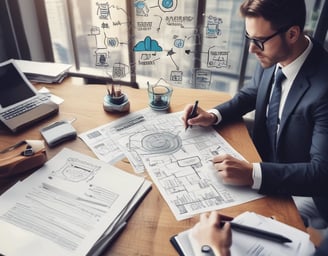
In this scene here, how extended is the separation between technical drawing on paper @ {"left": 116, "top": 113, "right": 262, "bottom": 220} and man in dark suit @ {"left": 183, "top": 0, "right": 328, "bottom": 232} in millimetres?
42

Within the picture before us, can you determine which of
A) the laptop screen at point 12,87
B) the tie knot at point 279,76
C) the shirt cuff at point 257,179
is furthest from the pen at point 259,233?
the laptop screen at point 12,87

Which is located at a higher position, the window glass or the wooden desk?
the window glass

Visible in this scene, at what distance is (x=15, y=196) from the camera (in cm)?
84

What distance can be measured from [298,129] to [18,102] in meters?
1.07

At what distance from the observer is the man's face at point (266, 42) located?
3.50ft

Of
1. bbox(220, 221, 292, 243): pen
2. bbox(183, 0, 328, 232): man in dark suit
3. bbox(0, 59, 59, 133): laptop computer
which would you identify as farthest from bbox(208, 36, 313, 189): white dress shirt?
bbox(0, 59, 59, 133): laptop computer

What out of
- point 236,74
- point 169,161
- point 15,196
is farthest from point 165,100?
point 15,196

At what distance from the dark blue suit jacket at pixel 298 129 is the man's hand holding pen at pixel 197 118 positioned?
2.9 inches

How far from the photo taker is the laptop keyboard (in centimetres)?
116

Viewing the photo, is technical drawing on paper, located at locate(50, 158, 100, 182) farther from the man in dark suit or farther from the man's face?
the man's face

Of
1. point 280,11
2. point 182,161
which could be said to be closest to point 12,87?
point 182,161

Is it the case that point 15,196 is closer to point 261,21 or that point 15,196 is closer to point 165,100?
point 165,100

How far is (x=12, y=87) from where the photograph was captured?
1.21m

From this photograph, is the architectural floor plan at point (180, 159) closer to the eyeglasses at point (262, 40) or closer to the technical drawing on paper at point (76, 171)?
the technical drawing on paper at point (76, 171)
